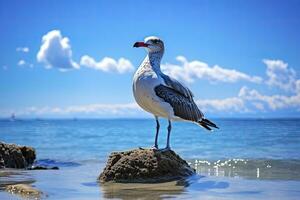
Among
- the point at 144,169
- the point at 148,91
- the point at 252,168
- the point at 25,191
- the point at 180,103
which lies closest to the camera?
the point at 25,191

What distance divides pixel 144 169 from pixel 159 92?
1218 millimetres

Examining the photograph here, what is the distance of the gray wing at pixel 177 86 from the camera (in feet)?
28.3

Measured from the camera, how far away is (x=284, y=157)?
50.4ft

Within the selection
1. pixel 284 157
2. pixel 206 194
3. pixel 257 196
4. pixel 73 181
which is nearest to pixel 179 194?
pixel 206 194

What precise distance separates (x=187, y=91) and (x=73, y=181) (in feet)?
7.81

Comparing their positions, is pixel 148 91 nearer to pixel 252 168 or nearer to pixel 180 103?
pixel 180 103

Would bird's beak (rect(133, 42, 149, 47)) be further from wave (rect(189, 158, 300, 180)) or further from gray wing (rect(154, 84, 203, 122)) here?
wave (rect(189, 158, 300, 180))

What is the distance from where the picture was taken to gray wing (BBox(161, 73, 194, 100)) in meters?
8.64

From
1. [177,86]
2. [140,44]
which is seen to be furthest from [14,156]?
[177,86]

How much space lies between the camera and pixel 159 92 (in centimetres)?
839

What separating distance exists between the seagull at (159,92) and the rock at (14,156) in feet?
15.6

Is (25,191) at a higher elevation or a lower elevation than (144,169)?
lower

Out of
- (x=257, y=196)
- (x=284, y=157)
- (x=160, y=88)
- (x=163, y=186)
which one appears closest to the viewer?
(x=257, y=196)

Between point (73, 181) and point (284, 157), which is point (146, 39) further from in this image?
point (284, 157)
